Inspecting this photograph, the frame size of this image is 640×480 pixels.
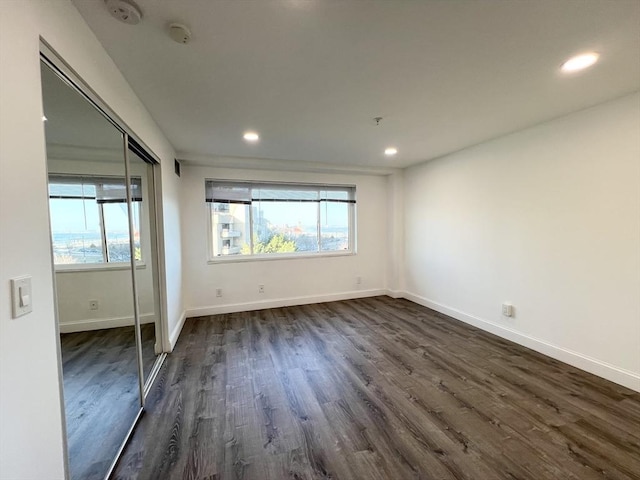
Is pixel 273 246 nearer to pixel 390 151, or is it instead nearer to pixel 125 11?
pixel 390 151

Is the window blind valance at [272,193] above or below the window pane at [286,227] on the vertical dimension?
above

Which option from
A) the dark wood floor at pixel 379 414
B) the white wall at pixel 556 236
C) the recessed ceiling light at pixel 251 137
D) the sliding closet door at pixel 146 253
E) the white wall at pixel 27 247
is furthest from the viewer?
the recessed ceiling light at pixel 251 137

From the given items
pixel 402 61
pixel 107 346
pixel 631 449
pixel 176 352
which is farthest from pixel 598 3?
pixel 176 352

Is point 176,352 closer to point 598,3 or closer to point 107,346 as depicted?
point 107,346

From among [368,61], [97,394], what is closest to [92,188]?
[97,394]

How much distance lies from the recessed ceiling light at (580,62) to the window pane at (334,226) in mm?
3396

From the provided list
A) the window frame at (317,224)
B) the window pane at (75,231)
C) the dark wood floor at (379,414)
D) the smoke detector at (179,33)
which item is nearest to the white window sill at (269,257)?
the window frame at (317,224)

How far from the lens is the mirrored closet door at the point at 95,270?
1.21 metres

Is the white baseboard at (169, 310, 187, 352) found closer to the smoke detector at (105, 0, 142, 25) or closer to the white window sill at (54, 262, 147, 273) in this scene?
the white window sill at (54, 262, 147, 273)

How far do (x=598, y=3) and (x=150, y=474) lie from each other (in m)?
3.22

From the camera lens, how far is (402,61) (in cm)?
168

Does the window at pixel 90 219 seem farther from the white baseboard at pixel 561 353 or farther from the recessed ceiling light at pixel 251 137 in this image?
the white baseboard at pixel 561 353

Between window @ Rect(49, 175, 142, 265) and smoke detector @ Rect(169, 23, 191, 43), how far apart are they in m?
0.87

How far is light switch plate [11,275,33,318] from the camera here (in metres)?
0.86
